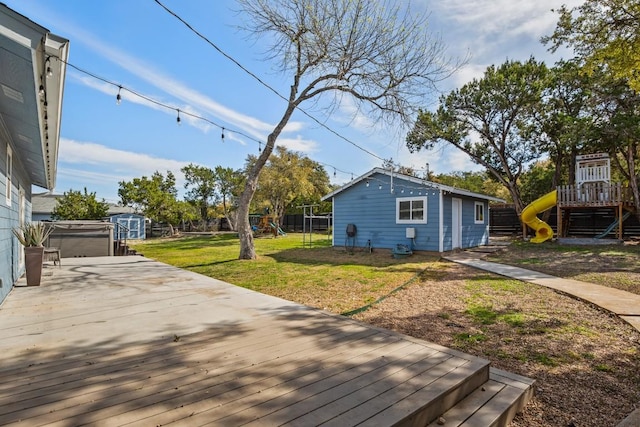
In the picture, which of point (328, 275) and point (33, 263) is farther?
point (328, 275)

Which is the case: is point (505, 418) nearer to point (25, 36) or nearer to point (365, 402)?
point (365, 402)

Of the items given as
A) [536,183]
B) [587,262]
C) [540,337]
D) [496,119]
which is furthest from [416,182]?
[536,183]

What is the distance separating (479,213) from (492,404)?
13.0 m

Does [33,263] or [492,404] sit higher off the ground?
[33,263]

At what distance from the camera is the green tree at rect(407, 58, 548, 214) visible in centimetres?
1540

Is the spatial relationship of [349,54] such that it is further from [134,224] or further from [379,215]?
[134,224]

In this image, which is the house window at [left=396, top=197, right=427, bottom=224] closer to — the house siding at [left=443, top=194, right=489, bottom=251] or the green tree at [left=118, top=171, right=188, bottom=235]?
the house siding at [left=443, top=194, right=489, bottom=251]

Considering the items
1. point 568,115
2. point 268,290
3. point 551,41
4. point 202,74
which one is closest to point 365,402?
point 268,290

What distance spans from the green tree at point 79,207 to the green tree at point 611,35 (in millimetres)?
24899

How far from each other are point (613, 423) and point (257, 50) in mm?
9475

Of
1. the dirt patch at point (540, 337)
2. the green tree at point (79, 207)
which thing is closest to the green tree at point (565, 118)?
the dirt patch at point (540, 337)

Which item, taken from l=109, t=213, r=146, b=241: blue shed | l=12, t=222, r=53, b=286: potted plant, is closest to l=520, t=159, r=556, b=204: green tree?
l=12, t=222, r=53, b=286: potted plant

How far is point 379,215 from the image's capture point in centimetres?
1253

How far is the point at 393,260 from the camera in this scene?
10.4 m
